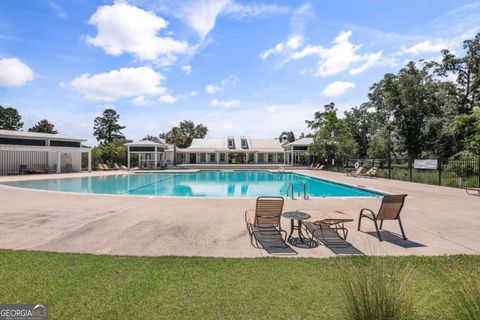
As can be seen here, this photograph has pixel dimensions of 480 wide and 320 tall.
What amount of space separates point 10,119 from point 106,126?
17940 millimetres

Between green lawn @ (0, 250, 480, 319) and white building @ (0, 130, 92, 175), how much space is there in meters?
28.6

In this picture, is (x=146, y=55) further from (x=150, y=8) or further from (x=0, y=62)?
(x=0, y=62)

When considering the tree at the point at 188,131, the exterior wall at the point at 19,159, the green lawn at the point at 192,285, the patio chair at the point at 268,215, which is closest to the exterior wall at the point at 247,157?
the tree at the point at 188,131

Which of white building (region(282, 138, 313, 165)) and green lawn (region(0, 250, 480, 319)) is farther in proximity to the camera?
white building (region(282, 138, 313, 165))

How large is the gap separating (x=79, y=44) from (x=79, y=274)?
50.3 ft

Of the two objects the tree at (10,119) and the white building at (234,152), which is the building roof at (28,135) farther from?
the tree at (10,119)

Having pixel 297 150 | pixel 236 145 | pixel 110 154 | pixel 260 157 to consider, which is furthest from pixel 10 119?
pixel 297 150

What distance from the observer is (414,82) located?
30.4m

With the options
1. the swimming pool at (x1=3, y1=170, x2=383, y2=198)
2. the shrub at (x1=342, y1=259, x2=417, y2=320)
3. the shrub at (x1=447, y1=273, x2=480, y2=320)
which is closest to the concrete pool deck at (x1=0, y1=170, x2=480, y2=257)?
the shrub at (x1=342, y1=259, x2=417, y2=320)

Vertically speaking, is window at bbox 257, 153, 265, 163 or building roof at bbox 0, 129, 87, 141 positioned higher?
building roof at bbox 0, 129, 87, 141

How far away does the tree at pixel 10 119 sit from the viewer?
189 feet

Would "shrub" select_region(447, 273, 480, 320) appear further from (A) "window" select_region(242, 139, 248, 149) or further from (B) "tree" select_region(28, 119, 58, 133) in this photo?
(B) "tree" select_region(28, 119, 58, 133)

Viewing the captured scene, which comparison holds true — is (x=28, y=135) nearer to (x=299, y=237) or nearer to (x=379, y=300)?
(x=299, y=237)

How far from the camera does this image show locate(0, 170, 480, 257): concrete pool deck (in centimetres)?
557
